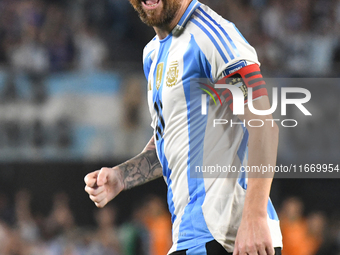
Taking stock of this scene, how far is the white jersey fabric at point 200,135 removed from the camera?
2152 millimetres

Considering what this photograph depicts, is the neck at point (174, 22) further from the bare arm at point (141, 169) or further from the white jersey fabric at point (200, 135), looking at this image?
the bare arm at point (141, 169)

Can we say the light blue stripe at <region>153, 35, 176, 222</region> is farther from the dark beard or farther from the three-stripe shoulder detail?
the three-stripe shoulder detail

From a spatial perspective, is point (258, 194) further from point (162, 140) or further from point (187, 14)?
point (187, 14)

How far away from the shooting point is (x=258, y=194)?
1.96 meters

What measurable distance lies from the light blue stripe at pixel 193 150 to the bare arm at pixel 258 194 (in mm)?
279

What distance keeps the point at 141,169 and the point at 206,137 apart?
63 centimetres

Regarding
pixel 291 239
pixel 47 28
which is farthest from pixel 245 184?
pixel 47 28

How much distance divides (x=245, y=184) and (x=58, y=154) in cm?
588

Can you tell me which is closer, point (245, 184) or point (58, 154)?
point (245, 184)

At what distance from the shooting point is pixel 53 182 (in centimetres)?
805

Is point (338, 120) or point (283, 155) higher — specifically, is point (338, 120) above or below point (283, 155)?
above

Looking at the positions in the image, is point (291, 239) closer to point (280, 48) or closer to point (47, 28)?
point (280, 48)

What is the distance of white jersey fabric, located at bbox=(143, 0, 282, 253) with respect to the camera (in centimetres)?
215

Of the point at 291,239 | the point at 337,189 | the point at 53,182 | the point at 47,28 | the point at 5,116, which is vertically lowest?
the point at 291,239
